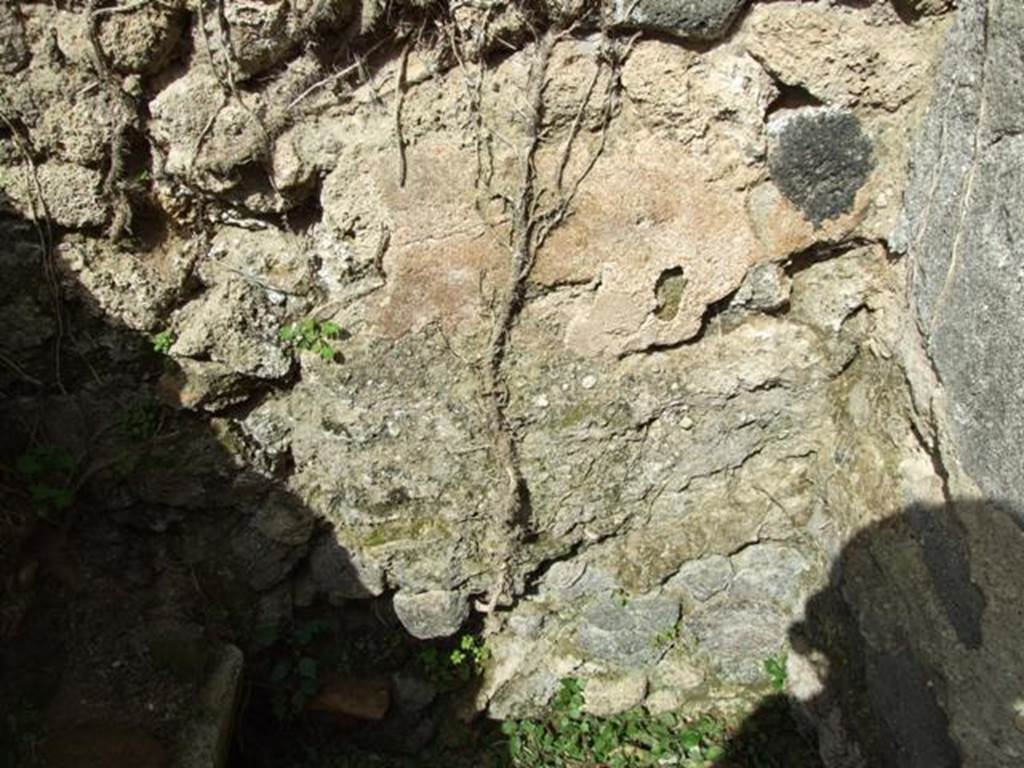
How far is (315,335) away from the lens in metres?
2.12

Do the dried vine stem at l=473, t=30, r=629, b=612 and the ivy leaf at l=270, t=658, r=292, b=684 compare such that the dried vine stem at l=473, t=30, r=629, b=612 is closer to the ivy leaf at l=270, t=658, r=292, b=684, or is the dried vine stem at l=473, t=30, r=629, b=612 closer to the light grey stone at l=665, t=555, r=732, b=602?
the light grey stone at l=665, t=555, r=732, b=602

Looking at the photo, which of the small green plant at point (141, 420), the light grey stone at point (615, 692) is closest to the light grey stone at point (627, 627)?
the light grey stone at point (615, 692)

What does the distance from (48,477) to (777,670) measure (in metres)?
2.26

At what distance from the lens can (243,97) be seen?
6.17 feet

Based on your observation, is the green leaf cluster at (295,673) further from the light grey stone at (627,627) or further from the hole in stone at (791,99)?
the hole in stone at (791,99)

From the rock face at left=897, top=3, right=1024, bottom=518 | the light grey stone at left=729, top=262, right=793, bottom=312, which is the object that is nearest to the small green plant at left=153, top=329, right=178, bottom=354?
the light grey stone at left=729, top=262, right=793, bottom=312

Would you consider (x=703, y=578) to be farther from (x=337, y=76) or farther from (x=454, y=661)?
(x=337, y=76)

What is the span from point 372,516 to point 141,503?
2.17 feet

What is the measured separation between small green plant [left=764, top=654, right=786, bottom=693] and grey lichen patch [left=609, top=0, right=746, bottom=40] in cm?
190

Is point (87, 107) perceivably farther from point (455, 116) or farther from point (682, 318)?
point (682, 318)

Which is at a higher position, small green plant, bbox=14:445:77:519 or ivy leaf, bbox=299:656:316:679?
small green plant, bbox=14:445:77:519

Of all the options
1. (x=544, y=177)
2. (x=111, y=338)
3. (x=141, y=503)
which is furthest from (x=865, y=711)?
(x=111, y=338)

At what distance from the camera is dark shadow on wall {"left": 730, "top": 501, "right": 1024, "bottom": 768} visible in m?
1.63

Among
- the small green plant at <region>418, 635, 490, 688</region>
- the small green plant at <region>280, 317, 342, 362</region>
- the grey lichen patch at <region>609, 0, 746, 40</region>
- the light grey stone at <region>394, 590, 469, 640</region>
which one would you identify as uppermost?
the grey lichen patch at <region>609, 0, 746, 40</region>
